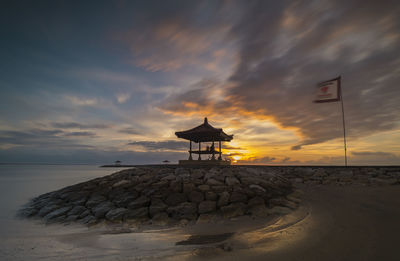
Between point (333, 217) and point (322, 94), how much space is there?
11.3 m

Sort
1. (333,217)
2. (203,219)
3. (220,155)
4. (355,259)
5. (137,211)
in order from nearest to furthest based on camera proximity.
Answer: (355,259), (333,217), (203,219), (137,211), (220,155)

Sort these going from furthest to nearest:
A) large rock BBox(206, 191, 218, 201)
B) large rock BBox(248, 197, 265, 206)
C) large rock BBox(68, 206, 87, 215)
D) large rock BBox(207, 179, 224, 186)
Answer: large rock BBox(207, 179, 224, 186)
large rock BBox(68, 206, 87, 215)
large rock BBox(206, 191, 218, 201)
large rock BBox(248, 197, 265, 206)

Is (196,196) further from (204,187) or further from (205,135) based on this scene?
(205,135)

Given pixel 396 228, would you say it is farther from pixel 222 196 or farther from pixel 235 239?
pixel 222 196

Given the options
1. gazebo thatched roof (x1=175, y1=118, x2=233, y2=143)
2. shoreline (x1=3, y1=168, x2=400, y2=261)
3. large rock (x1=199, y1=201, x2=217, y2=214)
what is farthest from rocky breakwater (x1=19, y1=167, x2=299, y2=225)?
gazebo thatched roof (x1=175, y1=118, x2=233, y2=143)

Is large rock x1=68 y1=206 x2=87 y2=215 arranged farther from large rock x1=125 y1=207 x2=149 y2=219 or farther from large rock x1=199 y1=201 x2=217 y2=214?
Result: large rock x1=199 y1=201 x2=217 y2=214

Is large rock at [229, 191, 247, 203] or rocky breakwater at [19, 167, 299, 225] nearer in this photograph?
rocky breakwater at [19, 167, 299, 225]

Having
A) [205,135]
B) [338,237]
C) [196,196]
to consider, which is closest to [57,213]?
[196,196]

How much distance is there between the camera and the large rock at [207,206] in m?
6.54

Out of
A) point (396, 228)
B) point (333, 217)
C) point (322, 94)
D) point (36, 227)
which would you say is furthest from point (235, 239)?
point (322, 94)

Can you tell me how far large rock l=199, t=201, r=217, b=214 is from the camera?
6.54 meters

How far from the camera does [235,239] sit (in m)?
4.73

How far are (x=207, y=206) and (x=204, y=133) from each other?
7.44 metres

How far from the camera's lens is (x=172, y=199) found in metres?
7.09
